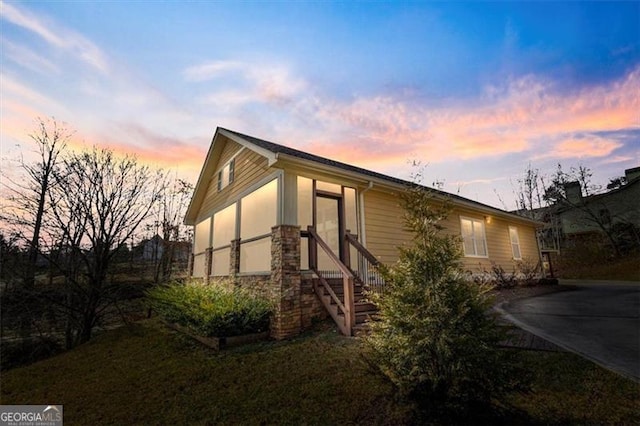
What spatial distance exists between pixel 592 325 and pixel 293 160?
7.52 meters

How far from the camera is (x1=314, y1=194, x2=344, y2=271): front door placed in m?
8.52

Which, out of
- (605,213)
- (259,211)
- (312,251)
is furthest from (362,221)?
(605,213)

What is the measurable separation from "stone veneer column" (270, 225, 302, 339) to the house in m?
0.02

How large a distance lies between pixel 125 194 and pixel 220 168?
397 centimetres

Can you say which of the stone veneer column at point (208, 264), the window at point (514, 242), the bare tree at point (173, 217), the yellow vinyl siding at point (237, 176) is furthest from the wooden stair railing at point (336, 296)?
the bare tree at point (173, 217)

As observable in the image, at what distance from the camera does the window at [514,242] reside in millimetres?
15190

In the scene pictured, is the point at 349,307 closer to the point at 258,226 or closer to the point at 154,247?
the point at 258,226

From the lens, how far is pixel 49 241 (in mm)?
10242

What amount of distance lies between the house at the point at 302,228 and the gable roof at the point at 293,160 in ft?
0.14

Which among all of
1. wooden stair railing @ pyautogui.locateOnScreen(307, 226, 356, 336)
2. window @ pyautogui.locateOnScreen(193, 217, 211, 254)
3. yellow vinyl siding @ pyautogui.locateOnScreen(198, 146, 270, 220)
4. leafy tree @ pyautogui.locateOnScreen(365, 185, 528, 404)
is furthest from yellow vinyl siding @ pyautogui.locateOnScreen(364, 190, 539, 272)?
window @ pyautogui.locateOnScreen(193, 217, 211, 254)

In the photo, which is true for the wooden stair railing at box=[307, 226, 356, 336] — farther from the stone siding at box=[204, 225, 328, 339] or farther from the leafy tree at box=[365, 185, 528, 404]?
the leafy tree at box=[365, 185, 528, 404]

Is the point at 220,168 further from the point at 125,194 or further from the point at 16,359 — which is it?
the point at 16,359

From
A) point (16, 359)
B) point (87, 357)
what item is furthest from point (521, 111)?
point (16, 359)

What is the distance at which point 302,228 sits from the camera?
26.6 feet
